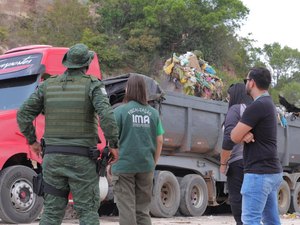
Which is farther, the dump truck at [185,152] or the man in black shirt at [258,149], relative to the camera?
the dump truck at [185,152]

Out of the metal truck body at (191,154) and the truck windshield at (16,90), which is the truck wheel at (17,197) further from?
the metal truck body at (191,154)

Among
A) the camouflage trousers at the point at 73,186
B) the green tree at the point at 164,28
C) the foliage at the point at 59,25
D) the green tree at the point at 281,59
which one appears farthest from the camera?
the green tree at the point at 281,59

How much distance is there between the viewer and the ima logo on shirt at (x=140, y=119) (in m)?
5.69

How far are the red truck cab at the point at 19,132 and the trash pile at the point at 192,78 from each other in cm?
390

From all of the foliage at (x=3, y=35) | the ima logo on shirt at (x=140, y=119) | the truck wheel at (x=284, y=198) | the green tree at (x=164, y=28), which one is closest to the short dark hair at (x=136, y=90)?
the ima logo on shirt at (x=140, y=119)

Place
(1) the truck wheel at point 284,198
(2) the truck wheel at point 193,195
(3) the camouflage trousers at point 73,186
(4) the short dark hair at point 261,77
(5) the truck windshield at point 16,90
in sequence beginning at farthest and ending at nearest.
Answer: (1) the truck wheel at point 284,198 < (2) the truck wheel at point 193,195 < (5) the truck windshield at point 16,90 < (4) the short dark hair at point 261,77 < (3) the camouflage trousers at point 73,186

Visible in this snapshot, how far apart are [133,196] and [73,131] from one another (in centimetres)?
117

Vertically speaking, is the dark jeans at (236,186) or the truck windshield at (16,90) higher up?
the truck windshield at (16,90)

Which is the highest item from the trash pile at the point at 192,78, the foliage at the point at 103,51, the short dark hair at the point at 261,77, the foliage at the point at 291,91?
the foliage at the point at 291,91

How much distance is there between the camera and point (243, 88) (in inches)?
247

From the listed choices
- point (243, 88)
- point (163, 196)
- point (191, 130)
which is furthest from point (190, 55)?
point (243, 88)

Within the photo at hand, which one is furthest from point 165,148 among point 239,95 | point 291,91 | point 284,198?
point 291,91

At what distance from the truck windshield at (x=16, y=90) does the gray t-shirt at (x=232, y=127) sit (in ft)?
12.1

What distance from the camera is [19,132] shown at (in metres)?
8.54
